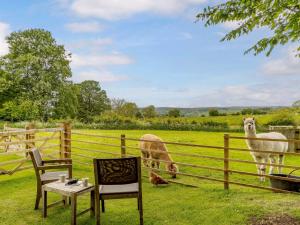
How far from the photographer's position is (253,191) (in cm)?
602

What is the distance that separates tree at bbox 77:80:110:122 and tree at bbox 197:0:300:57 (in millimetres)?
46249

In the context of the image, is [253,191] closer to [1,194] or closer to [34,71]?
[1,194]

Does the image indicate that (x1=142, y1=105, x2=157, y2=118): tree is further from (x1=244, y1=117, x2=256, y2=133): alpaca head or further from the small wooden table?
the small wooden table

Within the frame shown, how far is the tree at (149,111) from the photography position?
35.4 m

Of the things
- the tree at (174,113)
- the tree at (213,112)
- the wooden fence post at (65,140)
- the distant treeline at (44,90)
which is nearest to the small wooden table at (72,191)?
the wooden fence post at (65,140)

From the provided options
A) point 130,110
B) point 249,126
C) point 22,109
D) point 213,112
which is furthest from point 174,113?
point 249,126

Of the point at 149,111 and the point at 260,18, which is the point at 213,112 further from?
the point at 260,18

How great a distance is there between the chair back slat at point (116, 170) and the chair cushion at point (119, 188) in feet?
0.32

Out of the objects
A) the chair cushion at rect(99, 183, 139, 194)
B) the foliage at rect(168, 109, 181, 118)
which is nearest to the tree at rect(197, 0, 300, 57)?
the chair cushion at rect(99, 183, 139, 194)

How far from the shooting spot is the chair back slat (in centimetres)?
418

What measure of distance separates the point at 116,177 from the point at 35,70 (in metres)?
31.9

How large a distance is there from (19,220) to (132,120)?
24901 millimetres

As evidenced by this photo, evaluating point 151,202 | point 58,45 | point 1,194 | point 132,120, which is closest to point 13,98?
point 58,45

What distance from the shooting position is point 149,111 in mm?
35938
